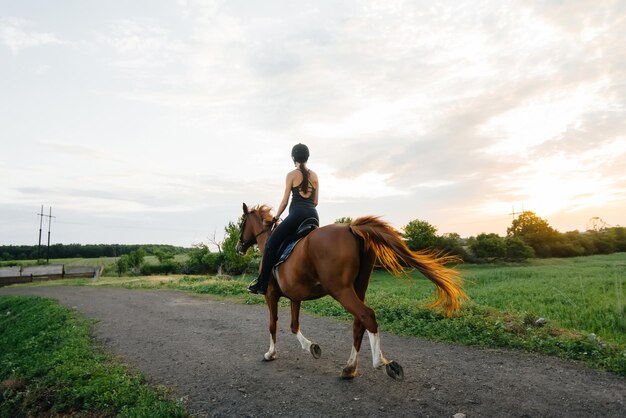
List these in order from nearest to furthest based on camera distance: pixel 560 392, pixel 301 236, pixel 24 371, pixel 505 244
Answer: pixel 560 392 < pixel 301 236 < pixel 24 371 < pixel 505 244

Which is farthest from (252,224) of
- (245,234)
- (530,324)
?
(530,324)

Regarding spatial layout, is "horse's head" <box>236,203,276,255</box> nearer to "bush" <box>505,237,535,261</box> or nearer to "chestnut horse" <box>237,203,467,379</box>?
"chestnut horse" <box>237,203,467,379</box>

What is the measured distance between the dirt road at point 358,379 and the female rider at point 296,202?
174cm

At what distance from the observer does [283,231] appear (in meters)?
6.51

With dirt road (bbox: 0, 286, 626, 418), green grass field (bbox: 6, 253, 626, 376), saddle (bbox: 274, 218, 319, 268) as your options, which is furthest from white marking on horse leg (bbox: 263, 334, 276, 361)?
green grass field (bbox: 6, 253, 626, 376)

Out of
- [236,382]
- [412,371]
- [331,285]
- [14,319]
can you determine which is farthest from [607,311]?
[14,319]

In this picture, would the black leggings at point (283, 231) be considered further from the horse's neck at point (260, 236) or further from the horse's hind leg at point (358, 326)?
the horse's hind leg at point (358, 326)

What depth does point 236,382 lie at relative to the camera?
19.0 feet

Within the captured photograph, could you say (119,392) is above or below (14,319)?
above

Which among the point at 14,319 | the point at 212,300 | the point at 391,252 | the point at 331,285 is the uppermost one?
the point at 391,252

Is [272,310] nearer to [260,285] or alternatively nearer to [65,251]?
[260,285]

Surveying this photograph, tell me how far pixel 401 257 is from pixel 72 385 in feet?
18.7

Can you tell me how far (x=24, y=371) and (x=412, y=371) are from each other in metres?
7.86

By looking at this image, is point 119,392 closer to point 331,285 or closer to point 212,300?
point 331,285
